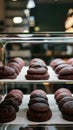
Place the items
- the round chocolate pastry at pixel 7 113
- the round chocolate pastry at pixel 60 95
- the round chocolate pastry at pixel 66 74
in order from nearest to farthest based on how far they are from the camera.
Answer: the round chocolate pastry at pixel 7 113 → the round chocolate pastry at pixel 66 74 → the round chocolate pastry at pixel 60 95

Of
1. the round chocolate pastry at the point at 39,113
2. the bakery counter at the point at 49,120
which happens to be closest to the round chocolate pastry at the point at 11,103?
the bakery counter at the point at 49,120

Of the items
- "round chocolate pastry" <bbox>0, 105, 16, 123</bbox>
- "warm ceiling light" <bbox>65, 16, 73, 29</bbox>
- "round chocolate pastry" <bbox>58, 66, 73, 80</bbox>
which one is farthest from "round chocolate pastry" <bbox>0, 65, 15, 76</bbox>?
"warm ceiling light" <bbox>65, 16, 73, 29</bbox>

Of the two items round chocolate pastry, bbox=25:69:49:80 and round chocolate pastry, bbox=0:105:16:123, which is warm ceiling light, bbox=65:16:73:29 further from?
round chocolate pastry, bbox=0:105:16:123

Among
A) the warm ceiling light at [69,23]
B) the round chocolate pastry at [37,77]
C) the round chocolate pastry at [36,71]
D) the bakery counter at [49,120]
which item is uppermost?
the warm ceiling light at [69,23]

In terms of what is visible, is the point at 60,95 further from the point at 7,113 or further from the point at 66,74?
the point at 7,113

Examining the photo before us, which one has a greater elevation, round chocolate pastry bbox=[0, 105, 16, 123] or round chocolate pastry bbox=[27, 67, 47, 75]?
round chocolate pastry bbox=[27, 67, 47, 75]

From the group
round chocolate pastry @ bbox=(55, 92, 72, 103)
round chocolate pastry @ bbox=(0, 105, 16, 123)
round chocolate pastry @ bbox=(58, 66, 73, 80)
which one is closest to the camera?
round chocolate pastry @ bbox=(0, 105, 16, 123)

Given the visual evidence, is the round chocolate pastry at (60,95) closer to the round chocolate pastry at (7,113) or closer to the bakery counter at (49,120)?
the bakery counter at (49,120)
